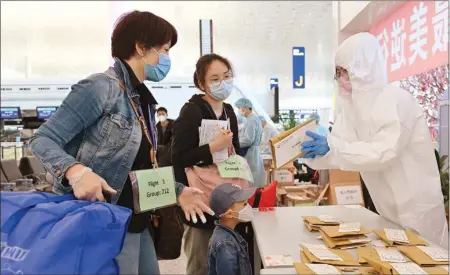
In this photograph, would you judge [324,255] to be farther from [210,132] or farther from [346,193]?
[346,193]

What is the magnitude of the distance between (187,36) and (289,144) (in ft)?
29.8

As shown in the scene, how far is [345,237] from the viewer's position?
140 cm

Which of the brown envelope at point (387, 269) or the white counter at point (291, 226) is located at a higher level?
the brown envelope at point (387, 269)

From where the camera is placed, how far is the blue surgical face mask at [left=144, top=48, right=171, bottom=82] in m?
1.37

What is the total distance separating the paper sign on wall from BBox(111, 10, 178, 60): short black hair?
7.53ft

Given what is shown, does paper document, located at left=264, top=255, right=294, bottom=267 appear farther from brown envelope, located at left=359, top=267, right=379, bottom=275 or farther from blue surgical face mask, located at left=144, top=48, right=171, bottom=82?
blue surgical face mask, located at left=144, top=48, right=171, bottom=82

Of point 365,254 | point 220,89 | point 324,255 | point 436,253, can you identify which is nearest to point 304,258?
point 324,255

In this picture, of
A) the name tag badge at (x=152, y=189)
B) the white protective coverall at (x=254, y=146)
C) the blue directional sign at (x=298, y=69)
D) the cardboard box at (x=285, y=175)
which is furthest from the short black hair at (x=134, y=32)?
the blue directional sign at (x=298, y=69)

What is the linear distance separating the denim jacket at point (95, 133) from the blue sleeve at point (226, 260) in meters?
0.69

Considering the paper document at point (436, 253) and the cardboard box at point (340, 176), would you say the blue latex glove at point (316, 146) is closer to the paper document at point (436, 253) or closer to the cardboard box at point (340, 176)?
the paper document at point (436, 253)

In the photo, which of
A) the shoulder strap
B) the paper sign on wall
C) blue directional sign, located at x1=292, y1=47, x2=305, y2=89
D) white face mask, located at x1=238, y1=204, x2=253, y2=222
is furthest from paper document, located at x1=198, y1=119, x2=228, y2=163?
blue directional sign, located at x1=292, y1=47, x2=305, y2=89

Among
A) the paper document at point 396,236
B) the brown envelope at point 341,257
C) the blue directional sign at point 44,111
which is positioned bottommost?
the brown envelope at point 341,257

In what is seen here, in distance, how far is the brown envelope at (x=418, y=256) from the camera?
1170 mm

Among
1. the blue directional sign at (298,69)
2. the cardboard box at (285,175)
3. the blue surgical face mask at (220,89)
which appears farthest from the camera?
the blue directional sign at (298,69)
